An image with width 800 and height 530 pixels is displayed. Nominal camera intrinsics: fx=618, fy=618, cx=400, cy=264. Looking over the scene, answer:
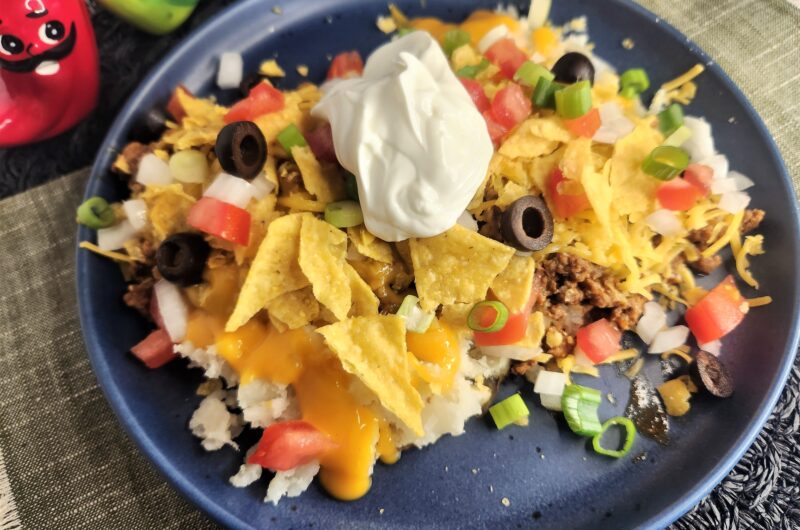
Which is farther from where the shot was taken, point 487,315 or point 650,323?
point 650,323

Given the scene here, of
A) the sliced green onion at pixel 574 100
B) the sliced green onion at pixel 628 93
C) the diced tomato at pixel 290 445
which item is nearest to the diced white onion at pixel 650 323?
the sliced green onion at pixel 574 100

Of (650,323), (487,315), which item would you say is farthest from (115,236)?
(650,323)

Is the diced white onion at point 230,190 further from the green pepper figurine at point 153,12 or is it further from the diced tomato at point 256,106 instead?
the green pepper figurine at point 153,12

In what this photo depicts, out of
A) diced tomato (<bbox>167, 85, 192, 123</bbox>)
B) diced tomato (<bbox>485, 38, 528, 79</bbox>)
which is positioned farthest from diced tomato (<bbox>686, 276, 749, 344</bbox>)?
diced tomato (<bbox>167, 85, 192, 123</bbox>)

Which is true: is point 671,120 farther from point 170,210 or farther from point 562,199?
point 170,210

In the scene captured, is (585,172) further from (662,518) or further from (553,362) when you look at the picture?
(662,518)

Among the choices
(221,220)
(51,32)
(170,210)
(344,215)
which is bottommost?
(170,210)
